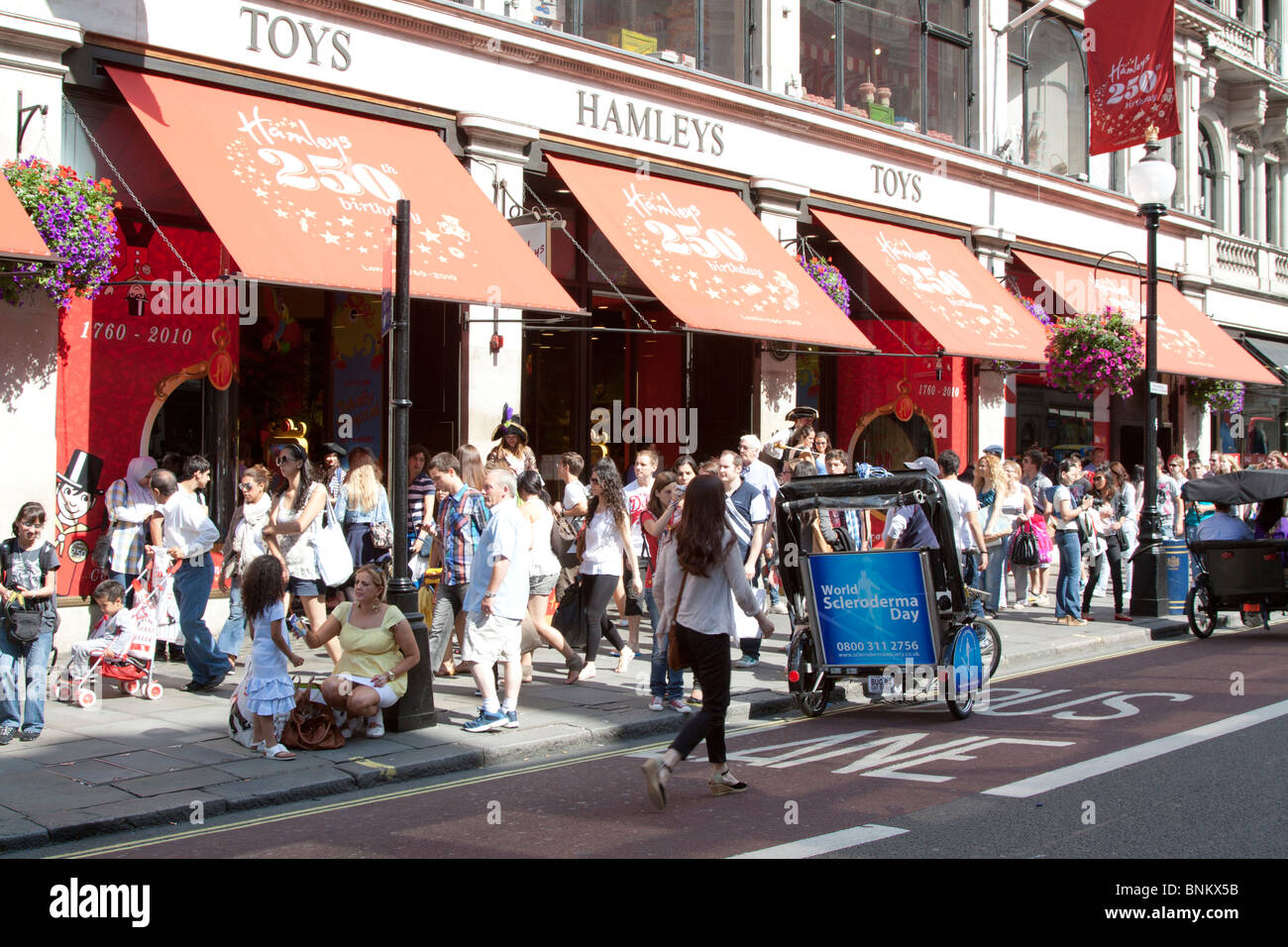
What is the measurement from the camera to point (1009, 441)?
70.6ft

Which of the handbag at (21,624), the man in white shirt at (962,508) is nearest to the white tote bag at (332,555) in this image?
the handbag at (21,624)

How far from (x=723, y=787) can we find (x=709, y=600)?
103 centimetres

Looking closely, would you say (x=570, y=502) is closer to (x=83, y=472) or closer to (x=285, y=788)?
(x=83, y=472)

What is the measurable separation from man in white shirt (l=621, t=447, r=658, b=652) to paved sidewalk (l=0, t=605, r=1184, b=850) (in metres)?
0.47

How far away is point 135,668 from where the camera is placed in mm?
9344

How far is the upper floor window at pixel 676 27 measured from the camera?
48.6 ft

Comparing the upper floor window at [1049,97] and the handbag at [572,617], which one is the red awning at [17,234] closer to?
the handbag at [572,617]

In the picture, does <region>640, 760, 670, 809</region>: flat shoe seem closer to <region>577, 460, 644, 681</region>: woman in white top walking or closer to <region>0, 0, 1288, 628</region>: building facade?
<region>577, 460, 644, 681</region>: woman in white top walking

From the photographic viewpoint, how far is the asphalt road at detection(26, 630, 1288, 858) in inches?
230

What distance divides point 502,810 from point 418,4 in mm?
9298

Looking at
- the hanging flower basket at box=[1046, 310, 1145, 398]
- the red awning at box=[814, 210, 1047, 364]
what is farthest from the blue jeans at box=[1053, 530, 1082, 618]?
the hanging flower basket at box=[1046, 310, 1145, 398]

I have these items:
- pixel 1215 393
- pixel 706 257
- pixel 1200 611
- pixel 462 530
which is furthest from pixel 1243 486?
pixel 1215 393
